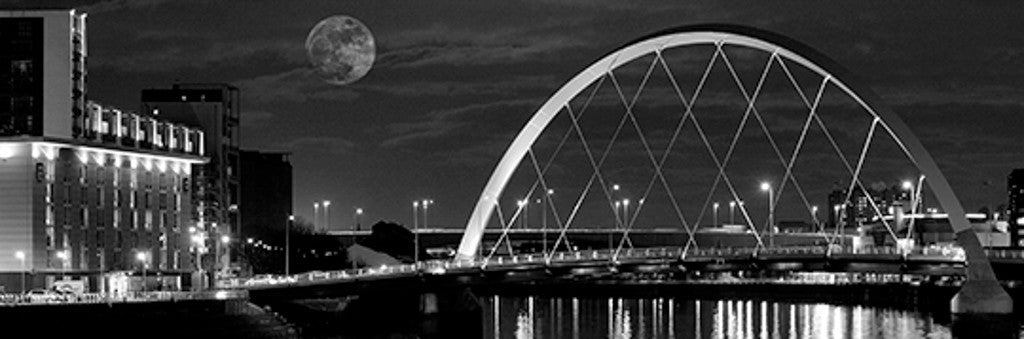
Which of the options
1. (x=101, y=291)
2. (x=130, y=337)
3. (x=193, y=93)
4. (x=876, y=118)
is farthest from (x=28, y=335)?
(x=193, y=93)

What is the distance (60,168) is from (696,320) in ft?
152

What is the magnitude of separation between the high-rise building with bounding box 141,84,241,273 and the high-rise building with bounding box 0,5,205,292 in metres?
28.2

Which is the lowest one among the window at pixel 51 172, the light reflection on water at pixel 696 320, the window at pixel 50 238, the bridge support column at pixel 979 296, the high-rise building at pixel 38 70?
the light reflection on water at pixel 696 320

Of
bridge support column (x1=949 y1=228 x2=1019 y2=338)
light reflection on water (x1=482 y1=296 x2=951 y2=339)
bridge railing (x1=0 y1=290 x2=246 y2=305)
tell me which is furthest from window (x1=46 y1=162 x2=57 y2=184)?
bridge support column (x1=949 y1=228 x2=1019 y2=338)

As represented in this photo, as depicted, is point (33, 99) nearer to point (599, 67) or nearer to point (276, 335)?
point (276, 335)

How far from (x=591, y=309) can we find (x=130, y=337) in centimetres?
7150

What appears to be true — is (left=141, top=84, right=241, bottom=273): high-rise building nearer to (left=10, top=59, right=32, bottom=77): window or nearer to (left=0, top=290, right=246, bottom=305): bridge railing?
(left=10, top=59, right=32, bottom=77): window

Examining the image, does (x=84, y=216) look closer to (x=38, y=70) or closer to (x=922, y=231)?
(x=38, y=70)

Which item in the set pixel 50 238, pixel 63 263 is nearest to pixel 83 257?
pixel 63 263

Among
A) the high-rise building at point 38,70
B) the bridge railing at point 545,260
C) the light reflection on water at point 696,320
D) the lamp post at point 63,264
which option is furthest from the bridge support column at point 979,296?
the high-rise building at point 38,70

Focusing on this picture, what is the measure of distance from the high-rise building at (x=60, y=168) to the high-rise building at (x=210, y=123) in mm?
28237

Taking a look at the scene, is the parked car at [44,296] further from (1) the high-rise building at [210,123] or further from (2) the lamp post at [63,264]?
(1) the high-rise building at [210,123]

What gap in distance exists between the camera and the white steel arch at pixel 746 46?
95.1 m

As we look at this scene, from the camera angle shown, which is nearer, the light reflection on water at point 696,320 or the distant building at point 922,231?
the light reflection on water at point 696,320
